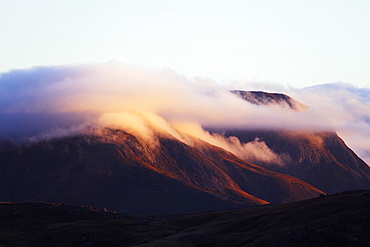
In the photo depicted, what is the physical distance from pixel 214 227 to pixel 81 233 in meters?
46.5

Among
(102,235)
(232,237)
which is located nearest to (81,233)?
(102,235)

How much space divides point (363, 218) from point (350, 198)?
118 feet

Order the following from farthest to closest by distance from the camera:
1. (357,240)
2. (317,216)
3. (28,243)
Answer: (28,243)
(317,216)
(357,240)

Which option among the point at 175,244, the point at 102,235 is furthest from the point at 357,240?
the point at 102,235

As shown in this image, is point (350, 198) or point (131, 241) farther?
point (131, 241)

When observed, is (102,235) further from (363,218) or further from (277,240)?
(363,218)

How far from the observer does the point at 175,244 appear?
174m

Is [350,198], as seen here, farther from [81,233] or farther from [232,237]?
[81,233]

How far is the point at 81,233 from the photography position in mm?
198750

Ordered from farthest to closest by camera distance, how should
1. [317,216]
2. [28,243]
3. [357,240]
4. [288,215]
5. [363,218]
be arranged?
[28,243], [288,215], [317,216], [363,218], [357,240]

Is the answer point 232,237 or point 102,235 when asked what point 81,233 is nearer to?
point 102,235

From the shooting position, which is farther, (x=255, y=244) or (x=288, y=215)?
(x=288, y=215)

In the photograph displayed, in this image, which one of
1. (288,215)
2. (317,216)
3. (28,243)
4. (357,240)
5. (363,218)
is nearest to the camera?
(357,240)

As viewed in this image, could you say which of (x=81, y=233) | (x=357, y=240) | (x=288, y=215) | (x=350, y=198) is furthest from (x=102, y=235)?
(x=357, y=240)
